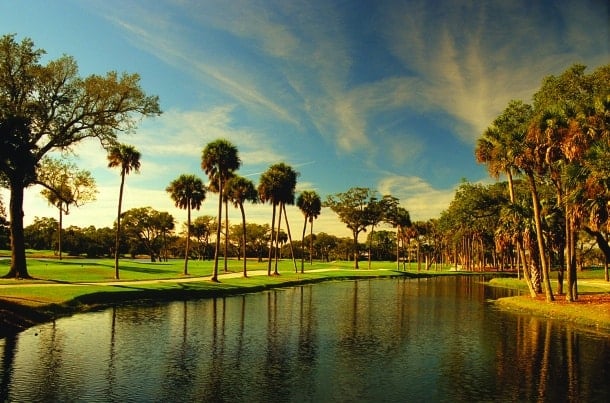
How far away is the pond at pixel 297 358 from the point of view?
1664 cm

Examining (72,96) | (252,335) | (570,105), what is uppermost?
(72,96)

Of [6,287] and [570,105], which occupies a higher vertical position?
[570,105]

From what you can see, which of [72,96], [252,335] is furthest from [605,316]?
[72,96]

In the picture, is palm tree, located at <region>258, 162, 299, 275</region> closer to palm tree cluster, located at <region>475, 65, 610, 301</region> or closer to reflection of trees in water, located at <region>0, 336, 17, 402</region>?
palm tree cluster, located at <region>475, 65, 610, 301</region>

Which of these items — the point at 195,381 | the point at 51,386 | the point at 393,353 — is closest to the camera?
the point at 51,386

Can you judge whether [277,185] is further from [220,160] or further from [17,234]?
[17,234]

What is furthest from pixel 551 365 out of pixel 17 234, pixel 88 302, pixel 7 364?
pixel 17 234

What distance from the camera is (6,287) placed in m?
36.9

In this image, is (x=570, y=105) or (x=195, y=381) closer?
(x=195, y=381)

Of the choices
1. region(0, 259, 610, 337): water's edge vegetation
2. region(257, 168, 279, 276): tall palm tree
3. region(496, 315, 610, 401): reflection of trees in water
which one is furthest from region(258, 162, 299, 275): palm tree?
region(496, 315, 610, 401): reflection of trees in water

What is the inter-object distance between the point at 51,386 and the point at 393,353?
50.2 ft

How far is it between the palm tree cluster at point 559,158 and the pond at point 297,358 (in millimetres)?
8499

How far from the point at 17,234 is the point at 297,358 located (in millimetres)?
34964

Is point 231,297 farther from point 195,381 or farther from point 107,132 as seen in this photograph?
point 195,381
